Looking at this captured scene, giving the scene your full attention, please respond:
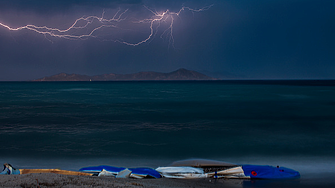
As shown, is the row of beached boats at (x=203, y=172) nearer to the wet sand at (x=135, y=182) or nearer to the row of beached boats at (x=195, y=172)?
→ the row of beached boats at (x=195, y=172)

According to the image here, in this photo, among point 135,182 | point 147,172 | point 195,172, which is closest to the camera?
point 135,182

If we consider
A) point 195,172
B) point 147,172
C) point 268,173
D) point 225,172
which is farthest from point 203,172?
point 268,173

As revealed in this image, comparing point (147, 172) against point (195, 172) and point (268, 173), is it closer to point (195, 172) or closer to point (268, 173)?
point (195, 172)

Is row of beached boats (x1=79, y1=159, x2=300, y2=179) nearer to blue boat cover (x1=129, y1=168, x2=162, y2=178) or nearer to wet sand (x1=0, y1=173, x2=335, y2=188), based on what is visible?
blue boat cover (x1=129, y1=168, x2=162, y2=178)

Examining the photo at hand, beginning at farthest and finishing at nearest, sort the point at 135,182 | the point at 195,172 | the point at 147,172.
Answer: the point at 195,172, the point at 147,172, the point at 135,182

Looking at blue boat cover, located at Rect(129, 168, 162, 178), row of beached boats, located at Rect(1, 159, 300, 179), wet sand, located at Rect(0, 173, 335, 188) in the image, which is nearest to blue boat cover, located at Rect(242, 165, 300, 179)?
row of beached boats, located at Rect(1, 159, 300, 179)

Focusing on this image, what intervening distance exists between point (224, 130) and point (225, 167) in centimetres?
929

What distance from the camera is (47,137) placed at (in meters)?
13.6

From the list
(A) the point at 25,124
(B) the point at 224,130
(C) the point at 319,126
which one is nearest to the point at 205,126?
(B) the point at 224,130

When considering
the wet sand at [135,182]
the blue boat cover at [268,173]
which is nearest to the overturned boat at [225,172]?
the blue boat cover at [268,173]

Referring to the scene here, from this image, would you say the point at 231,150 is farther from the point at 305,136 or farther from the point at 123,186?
the point at 123,186

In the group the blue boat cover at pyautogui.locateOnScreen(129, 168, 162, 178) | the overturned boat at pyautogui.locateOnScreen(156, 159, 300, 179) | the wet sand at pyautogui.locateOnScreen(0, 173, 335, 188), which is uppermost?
the overturned boat at pyautogui.locateOnScreen(156, 159, 300, 179)

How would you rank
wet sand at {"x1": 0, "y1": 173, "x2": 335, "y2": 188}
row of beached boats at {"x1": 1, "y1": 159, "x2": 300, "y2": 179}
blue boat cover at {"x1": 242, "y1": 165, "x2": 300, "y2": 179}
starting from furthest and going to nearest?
blue boat cover at {"x1": 242, "y1": 165, "x2": 300, "y2": 179} → row of beached boats at {"x1": 1, "y1": 159, "x2": 300, "y2": 179} → wet sand at {"x1": 0, "y1": 173, "x2": 335, "y2": 188}

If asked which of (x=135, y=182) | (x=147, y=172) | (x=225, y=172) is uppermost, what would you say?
(x=225, y=172)
